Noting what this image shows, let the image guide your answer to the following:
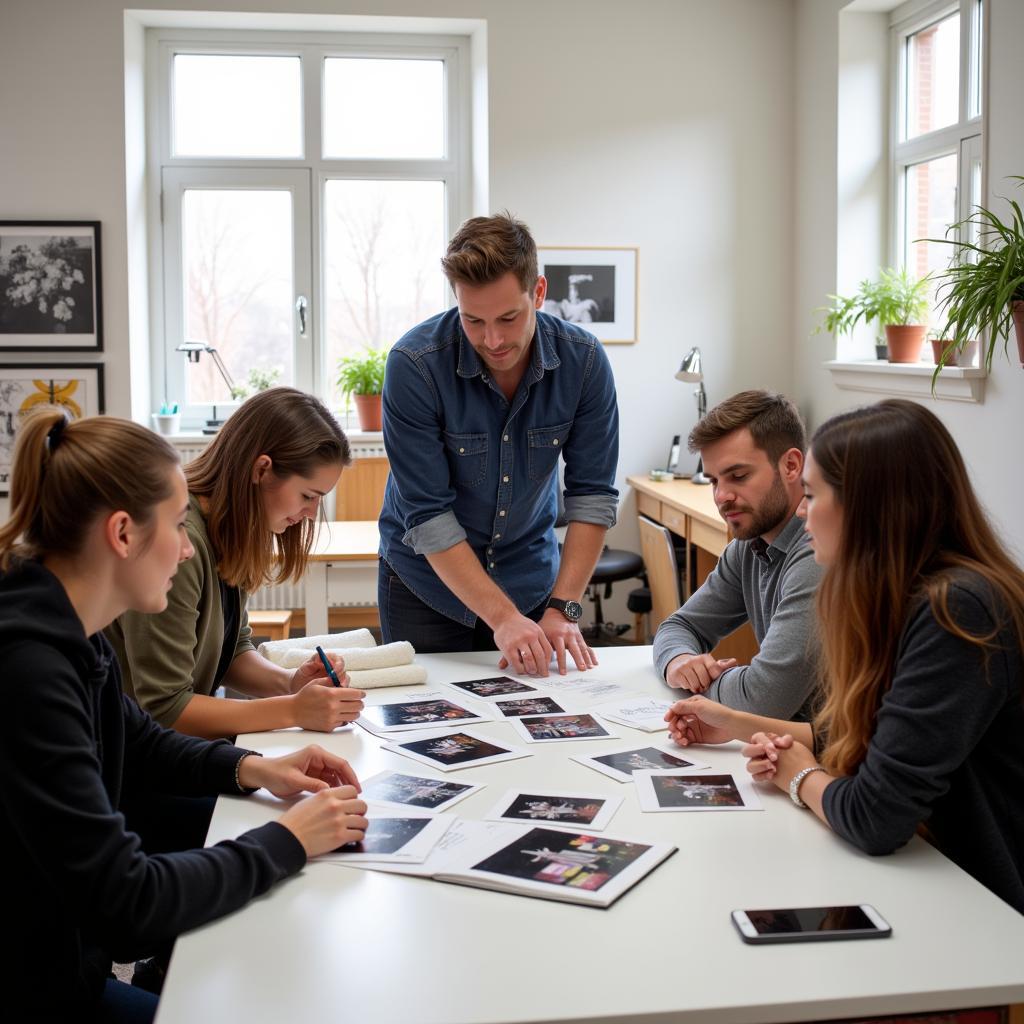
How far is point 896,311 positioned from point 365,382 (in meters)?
2.32

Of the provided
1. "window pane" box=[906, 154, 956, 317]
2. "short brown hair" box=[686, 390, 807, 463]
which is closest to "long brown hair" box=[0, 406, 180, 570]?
"short brown hair" box=[686, 390, 807, 463]

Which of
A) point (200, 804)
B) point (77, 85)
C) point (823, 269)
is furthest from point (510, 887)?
point (77, 85)

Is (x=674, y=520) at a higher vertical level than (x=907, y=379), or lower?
lower

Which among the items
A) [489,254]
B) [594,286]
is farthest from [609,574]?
[489,254]

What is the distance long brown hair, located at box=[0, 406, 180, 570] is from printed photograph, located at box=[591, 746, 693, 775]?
0.77 m

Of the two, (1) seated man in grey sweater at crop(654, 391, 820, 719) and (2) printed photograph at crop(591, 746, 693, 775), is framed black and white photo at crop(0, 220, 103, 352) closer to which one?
(1) seated man in grey sweater at crop(654, 391, 820, 719)

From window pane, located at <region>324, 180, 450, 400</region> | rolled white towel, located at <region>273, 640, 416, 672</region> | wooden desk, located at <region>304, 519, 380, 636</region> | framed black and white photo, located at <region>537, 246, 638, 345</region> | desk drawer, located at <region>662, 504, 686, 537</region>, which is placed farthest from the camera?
window pane, located at <region>324, 180, 450, 400</region>

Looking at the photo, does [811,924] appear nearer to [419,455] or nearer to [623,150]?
[419,455]

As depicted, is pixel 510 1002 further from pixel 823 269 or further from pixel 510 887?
pixel 823 269

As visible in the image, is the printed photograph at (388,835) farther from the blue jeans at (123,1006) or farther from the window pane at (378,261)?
the window pane at (378,261)

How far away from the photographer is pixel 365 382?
5.21m

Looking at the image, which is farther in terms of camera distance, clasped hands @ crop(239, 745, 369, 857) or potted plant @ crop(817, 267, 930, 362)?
potted plant @ crop(817, 267, 930, 362)

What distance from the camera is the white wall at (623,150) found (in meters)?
4.87

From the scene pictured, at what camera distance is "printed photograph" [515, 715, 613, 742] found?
1801 millimetres
